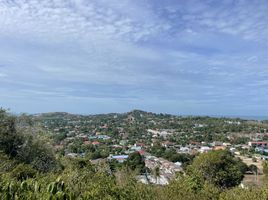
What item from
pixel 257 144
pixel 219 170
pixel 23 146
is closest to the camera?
pixel 23 146

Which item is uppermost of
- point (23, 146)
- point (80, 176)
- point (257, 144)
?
point (23, 146)

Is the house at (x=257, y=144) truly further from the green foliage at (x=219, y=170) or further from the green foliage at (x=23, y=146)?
the green foliage at (x=23, y=146)

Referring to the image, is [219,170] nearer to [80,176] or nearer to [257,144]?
[80,176]

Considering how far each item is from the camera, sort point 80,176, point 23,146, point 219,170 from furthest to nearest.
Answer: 1. point 219,170
2. point 23,146
3. point 80,176

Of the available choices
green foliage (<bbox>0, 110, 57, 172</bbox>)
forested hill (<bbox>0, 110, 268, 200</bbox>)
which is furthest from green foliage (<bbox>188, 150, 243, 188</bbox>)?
green foliage (<bbox>0, 110, 57, 172</bbox>)

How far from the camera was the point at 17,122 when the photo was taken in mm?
25609

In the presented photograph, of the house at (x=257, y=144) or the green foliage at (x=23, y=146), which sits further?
the house at (x=257, y=144)

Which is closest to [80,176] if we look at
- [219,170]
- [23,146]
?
[23,146]

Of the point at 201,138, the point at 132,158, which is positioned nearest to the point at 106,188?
the point at 132,158

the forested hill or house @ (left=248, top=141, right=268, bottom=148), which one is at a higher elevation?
the forested hill

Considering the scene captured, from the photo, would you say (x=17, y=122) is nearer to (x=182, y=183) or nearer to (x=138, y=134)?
(x=182, y=183)

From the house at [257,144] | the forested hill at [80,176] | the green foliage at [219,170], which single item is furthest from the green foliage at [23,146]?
the house at [257,144]

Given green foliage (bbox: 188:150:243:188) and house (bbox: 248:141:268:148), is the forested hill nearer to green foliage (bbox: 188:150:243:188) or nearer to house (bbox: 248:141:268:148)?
green foliage (bbox: 188:150:243:188)

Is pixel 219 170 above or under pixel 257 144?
under
